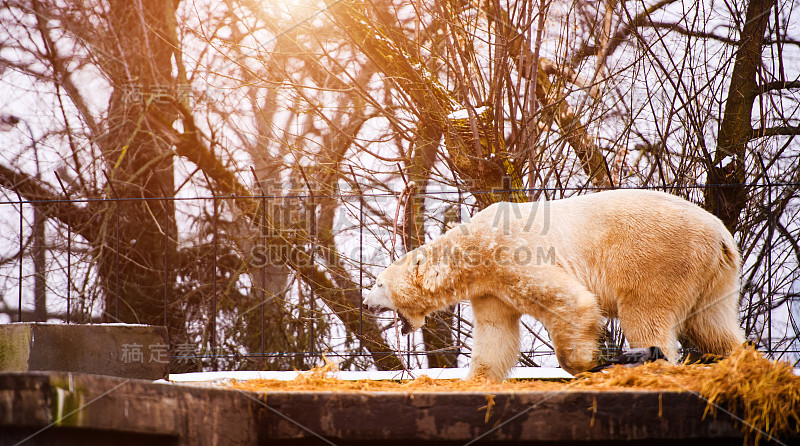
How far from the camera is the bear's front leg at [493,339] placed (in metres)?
3.10

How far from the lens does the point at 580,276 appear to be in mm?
3002

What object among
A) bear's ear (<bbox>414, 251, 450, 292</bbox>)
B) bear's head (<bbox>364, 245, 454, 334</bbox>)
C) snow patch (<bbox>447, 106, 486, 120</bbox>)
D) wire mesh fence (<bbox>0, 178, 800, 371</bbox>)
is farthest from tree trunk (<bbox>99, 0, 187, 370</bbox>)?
bear's ear (<bbox>414, 251, 450, 292</bbox>)

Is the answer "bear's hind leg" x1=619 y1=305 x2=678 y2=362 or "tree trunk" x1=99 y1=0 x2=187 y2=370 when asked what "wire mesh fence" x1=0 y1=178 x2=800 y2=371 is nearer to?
"tree trunk" x1=99 y1=0 x2=187 y2=370

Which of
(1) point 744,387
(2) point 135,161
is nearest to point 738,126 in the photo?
(1) point 744,387

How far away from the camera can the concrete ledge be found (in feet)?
9.22

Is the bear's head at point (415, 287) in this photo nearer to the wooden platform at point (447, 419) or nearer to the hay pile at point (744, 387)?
the hay pile at point (744, 387)

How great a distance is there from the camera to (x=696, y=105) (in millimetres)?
5160

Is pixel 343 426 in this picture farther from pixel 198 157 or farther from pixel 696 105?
pixel 198 157

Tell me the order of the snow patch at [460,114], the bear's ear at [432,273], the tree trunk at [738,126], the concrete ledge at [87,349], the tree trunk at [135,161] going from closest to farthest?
the concrete ledge at [87,349]
the bear's ear at [432,273]
the snow patch at [460,114]
the tree trunk at [738,126]
the tree trunk at [135,161]

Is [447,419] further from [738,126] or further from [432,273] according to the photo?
[738,126]

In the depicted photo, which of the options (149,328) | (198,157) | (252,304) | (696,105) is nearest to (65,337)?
(149,328)

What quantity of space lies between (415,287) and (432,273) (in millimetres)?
117

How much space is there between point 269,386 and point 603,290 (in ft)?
5.97

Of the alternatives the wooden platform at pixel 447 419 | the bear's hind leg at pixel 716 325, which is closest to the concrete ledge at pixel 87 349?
the wooden platform at pixel 447 419
